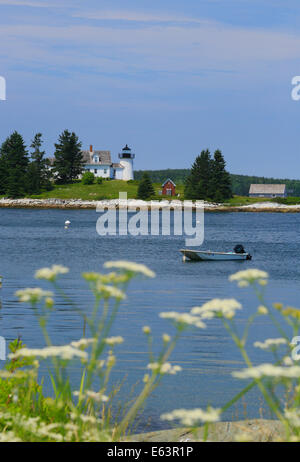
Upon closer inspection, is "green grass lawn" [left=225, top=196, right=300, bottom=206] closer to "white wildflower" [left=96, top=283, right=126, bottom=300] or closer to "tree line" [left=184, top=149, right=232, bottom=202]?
"tree line" [left=184, top=149, right=232, bottom=202]

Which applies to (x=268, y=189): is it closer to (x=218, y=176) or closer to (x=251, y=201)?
(x=251, y=201)

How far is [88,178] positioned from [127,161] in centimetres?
1306

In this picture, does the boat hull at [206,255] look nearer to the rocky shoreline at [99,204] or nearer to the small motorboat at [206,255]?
the small motorboat at [206,255]

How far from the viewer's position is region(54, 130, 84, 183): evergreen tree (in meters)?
148

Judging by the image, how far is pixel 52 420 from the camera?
236 inches

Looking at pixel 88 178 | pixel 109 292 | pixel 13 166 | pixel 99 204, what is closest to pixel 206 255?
pixel 109 292

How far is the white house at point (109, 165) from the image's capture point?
153000 millimetres

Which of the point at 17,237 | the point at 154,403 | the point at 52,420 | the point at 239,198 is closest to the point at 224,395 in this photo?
the point at 154,403

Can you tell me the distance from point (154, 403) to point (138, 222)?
90511 mm

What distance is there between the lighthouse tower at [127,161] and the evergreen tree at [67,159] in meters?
9.91

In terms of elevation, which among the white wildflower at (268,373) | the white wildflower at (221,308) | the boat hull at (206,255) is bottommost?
the boat hull at (206,255)

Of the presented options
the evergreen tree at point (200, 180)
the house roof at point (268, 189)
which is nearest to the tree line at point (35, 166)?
the evergreen tree at point (200, 180)

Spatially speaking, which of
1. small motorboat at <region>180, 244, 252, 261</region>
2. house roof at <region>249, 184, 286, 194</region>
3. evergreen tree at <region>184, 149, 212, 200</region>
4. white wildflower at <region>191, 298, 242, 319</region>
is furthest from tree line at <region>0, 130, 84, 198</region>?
white wildflower at <region>191, 298, 242, 319</region>
